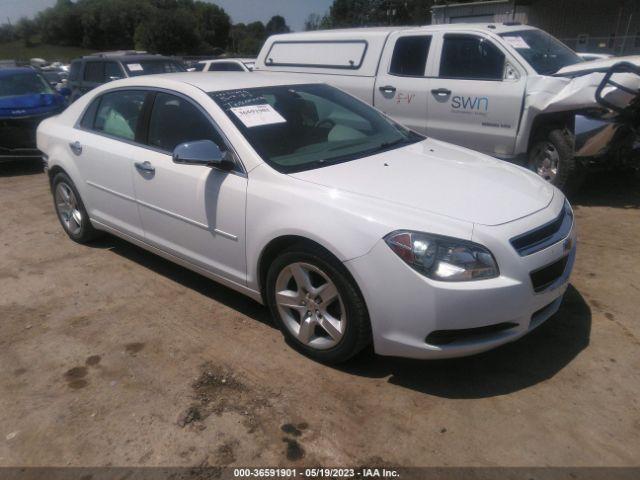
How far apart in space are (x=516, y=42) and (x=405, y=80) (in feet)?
4.35

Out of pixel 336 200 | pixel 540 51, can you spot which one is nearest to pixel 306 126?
pixel 336 200

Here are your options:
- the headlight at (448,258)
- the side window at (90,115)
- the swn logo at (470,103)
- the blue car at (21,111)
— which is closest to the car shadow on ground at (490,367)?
the headlight at (448,258)

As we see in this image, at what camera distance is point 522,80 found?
5941 mm

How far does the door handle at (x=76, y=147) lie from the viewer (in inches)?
183

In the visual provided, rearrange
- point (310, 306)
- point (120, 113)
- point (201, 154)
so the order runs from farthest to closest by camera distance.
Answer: point (120, 113) → point (201, 154) → point (310, 306)

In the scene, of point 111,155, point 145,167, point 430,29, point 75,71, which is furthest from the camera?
point 75,71

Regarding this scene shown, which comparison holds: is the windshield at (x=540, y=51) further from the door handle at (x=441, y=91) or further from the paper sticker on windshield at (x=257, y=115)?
the paper sticker on windshield at (x=257, y=115)

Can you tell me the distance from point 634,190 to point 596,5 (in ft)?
62.6

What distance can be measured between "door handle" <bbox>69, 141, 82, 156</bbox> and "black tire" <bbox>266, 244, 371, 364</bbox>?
93.7 inches

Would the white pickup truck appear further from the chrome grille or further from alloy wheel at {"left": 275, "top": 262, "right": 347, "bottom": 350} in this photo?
alloy wheel at {"left": 275, "top": 262, "right": 347, "bottom": 350}

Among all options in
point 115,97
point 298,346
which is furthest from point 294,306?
point 115,97

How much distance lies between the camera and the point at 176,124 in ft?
12.7

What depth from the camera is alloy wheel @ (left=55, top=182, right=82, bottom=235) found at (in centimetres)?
507

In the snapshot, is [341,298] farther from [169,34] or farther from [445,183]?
[169,34]
